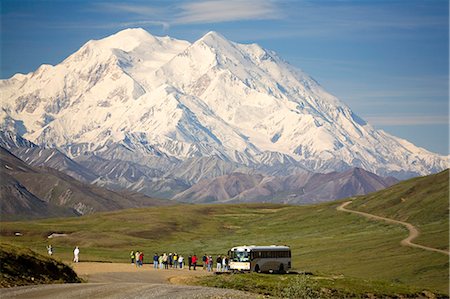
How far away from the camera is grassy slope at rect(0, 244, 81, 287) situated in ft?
248

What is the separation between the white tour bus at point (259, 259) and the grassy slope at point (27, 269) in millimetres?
43135

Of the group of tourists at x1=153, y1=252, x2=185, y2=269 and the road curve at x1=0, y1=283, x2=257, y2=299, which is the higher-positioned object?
the group of tourists at x1=153, y1=252, x2=185, y2=269

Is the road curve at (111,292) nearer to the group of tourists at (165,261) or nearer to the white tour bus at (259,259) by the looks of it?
the white tour bus at (259,259)

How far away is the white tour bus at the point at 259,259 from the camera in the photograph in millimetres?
126812

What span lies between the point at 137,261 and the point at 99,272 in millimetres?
23887

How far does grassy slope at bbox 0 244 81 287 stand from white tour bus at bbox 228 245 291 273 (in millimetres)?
43135

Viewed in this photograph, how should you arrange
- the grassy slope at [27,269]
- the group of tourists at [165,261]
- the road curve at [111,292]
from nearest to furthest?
the road curve at [111,292] < the grassy slope at [27,269] < the group of tourists at [165,261]

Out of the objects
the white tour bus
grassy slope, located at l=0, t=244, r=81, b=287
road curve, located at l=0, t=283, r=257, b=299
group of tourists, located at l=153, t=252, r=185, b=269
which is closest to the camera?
road curve, located at l=0, t=283, r=257, b=299

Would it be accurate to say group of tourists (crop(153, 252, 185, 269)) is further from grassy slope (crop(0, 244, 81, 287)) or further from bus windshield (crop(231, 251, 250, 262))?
grassy slope (crop(0, 244, 81, 287))

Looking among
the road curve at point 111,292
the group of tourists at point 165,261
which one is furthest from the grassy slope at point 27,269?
the group of tourists at point 165,261

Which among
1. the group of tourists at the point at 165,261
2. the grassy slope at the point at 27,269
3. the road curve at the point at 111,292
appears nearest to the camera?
the road curve at the point at 111,292

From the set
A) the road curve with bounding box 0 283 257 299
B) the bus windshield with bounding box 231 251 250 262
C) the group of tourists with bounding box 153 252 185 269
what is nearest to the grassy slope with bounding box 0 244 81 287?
the road curve with bounding box 0 283 257 299

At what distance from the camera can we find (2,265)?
7694 cm

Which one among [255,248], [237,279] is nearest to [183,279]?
[237,279]
